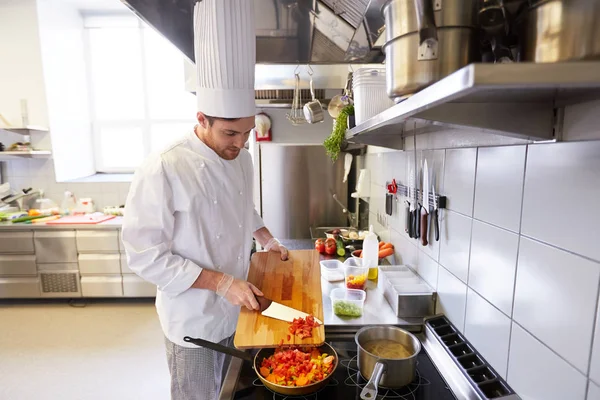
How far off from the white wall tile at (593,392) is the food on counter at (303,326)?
0.59 meters

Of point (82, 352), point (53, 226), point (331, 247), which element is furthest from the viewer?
point (53, 226)

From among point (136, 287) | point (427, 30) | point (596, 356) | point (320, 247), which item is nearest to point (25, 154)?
point (136, 287)

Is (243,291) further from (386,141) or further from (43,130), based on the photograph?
(43,130)

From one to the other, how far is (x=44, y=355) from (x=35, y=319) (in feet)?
2.20

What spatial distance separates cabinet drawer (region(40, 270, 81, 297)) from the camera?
3.02 meters

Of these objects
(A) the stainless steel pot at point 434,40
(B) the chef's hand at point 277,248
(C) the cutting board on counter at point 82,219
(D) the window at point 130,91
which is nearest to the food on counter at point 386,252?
(B) the chef's hand at point 277,248

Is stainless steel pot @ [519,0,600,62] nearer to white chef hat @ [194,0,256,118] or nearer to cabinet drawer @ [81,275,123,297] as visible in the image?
white chef hat @ [194,0,256,118]

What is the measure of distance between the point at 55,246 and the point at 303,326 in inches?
116

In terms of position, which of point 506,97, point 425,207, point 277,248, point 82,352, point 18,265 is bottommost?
point 82,352

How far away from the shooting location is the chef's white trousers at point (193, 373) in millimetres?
1141

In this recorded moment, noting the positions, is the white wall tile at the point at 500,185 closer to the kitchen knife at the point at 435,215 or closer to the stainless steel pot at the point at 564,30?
the kitchen knife at the point at 435,215

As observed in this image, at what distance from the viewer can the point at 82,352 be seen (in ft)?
7.79

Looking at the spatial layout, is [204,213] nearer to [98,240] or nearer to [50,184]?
[98,240]

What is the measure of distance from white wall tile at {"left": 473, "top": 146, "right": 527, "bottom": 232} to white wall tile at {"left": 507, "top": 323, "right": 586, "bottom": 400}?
237 mm
